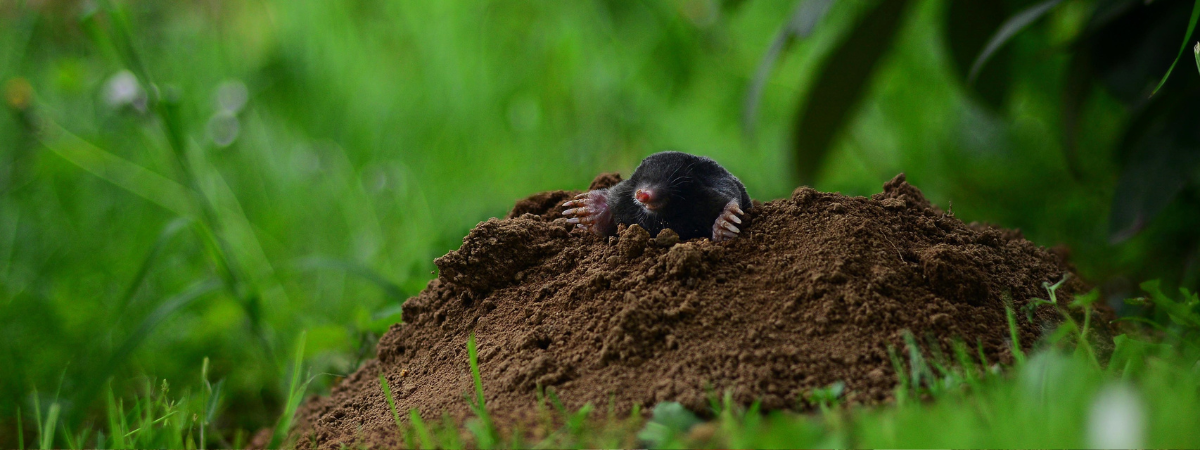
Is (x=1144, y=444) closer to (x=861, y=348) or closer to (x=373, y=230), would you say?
(x=861, y=348)

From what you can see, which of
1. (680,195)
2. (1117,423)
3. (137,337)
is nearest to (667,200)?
(680,195)

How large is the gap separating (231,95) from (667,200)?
3543mm

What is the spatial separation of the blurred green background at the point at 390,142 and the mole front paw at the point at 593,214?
0.77 metres

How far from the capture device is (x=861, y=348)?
1.64 metres

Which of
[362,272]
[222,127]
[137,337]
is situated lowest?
[137,337]

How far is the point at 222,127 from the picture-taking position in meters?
4.64

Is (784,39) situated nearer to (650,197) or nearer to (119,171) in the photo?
(650,197)

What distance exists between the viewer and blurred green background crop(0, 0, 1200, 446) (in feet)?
9.58

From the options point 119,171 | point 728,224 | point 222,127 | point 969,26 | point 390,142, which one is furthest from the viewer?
point 390,142

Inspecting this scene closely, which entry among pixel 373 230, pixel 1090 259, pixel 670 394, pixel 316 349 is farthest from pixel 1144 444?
pixel 373 230

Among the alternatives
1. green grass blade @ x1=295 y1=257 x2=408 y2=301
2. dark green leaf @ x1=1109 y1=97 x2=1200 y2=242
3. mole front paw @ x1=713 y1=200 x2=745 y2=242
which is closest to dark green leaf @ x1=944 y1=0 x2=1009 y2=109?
dark green leaf @ x1=1109 y1=97 x2=1200 y2=242

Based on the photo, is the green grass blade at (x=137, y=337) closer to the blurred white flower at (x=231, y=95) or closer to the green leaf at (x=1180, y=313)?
the blurred white flower at (x=231, y=95)

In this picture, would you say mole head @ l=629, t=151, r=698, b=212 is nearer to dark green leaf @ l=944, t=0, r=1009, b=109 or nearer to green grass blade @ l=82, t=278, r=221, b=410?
green grass blade @ l=82, t=278, r=221, b=410

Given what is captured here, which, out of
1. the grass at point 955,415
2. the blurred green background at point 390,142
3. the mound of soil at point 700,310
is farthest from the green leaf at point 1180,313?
the blurred green background at point 390,142
